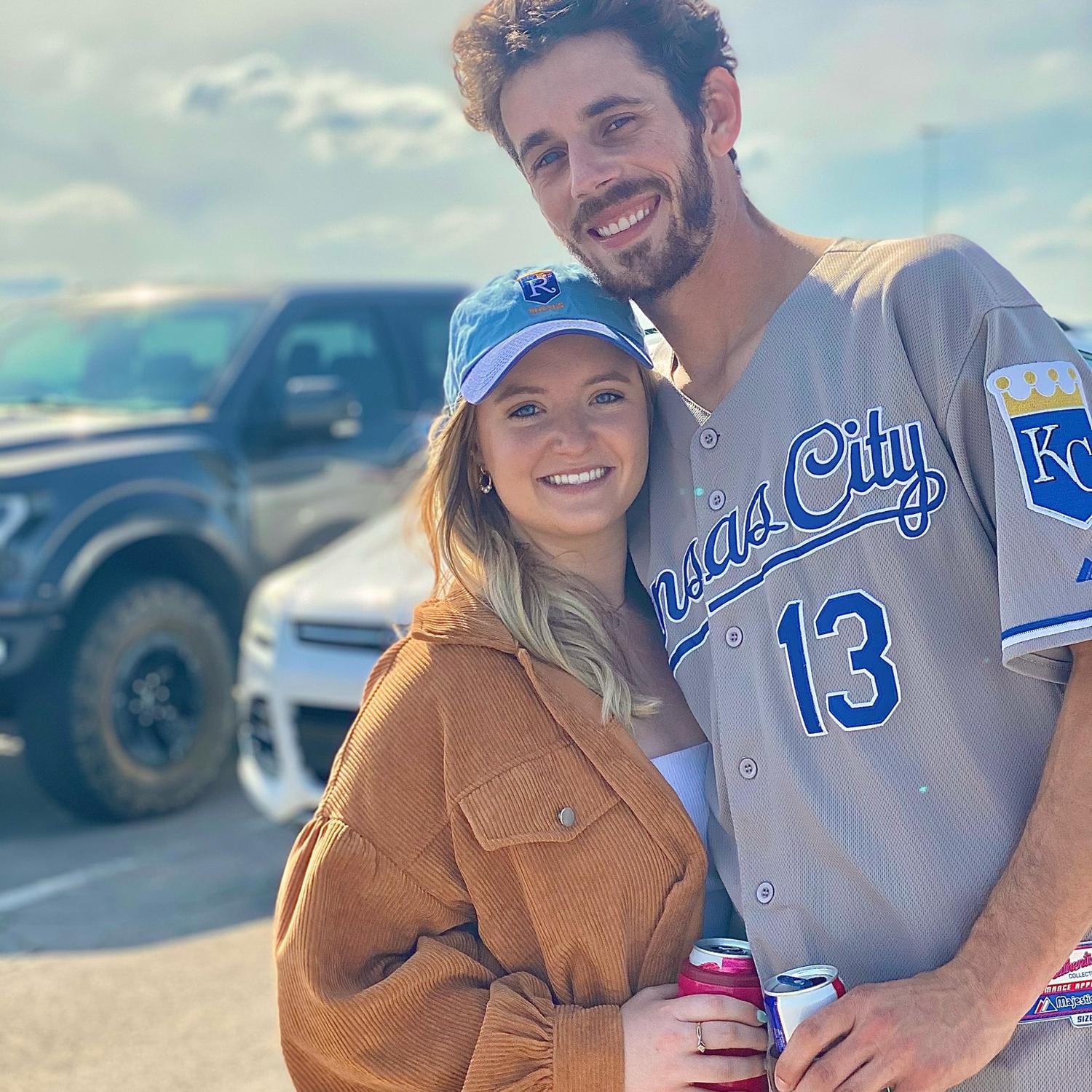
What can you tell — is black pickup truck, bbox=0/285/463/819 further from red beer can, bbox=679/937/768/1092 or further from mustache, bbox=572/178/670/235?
red beer can, bbox=679/937/768/1092

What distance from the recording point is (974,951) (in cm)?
166

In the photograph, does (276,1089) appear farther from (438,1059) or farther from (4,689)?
(4,689)

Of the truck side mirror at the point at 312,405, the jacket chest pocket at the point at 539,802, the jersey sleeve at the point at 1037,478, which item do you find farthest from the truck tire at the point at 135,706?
the jersey sleeve at the point at 1037,478

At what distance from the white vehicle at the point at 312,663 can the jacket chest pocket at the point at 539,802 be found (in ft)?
7.70

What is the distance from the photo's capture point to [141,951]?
14.1ft

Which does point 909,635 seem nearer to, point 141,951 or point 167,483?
point 141,951

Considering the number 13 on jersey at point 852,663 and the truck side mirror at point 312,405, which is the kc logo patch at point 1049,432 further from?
the truck side mirror at point 312,405

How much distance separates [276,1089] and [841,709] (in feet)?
7.65

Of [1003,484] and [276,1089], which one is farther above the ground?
[1003,484]

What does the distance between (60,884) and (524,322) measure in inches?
146

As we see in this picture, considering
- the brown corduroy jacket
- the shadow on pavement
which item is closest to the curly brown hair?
the brown corduroy jacket

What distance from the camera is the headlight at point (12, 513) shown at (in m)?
5.18

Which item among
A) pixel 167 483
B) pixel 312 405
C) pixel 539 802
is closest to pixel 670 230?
pixel 539 802

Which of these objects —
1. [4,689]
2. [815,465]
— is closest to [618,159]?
[815,465]
